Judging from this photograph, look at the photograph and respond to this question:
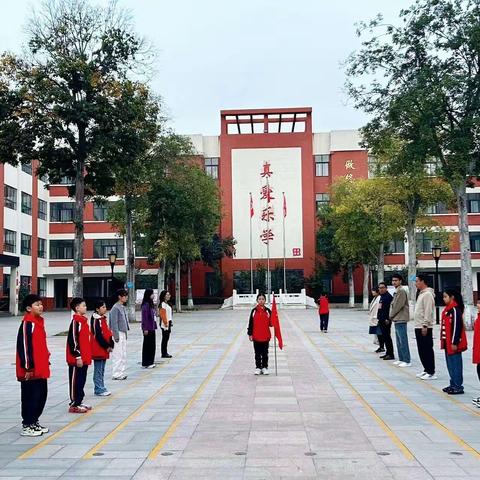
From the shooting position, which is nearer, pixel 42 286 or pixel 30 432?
pixel 30 432

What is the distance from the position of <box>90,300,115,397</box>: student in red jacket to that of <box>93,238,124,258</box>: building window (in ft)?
161

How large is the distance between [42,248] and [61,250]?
2.26 m

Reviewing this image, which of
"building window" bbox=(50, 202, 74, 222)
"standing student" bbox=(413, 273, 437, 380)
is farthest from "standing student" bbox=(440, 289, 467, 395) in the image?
"building window" bbox=(50, 202, 74, 222)

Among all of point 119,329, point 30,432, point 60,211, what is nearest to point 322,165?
point 60,211

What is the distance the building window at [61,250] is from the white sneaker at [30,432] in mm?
52291

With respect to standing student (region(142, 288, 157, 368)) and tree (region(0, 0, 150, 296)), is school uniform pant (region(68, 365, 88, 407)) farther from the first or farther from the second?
tree (region(0, 0, 150, 296))

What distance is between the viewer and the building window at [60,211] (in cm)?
5825

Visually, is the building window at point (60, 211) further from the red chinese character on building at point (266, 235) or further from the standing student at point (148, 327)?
the standing student at point (148, 327)

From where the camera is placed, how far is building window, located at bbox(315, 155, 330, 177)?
59812mm

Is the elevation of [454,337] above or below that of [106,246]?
below

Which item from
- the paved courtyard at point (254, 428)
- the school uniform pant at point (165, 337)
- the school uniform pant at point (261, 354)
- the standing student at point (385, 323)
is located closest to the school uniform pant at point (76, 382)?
the paved courtyard at point (254, 428)

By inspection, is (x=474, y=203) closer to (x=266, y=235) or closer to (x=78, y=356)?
(x=266, y=235)

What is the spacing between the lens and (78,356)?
879cm

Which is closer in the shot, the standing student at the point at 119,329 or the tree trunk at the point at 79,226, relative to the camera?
the standing student at the point at 119,329
